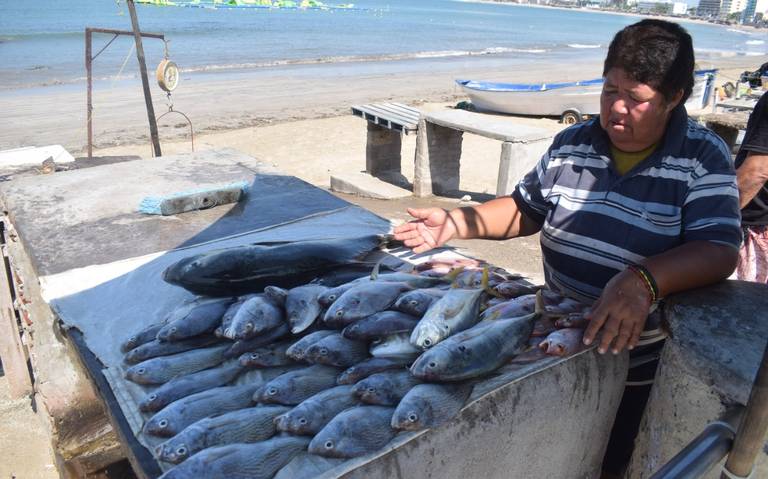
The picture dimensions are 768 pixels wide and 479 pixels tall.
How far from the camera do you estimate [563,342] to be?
2059mm

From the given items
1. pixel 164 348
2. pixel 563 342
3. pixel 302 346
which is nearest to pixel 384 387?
pixel 302 346

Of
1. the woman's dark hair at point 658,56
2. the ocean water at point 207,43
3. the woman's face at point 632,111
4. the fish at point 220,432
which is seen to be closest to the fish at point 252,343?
the fish at point 220,432

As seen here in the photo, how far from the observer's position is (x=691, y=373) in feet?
6.42

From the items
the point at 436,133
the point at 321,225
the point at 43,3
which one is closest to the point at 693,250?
the point at 321,225

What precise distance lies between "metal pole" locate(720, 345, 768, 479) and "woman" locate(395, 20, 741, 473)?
600 millimetres

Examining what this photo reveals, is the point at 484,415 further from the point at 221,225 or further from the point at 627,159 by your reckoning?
the point at 221,225

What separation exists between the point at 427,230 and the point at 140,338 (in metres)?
1.40

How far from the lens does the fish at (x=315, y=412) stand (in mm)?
1748

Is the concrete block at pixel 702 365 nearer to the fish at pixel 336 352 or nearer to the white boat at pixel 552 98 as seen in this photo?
the fish at pixel 336 352

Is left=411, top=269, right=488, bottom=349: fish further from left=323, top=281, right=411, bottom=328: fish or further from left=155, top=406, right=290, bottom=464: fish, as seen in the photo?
left=155, top=406, right=290, bottom=464: fish

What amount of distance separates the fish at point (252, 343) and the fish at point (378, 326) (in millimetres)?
278

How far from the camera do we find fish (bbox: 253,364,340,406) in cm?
189

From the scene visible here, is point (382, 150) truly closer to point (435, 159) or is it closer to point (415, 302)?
point (435, 159)

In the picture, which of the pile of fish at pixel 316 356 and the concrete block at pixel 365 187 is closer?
the pile of fish at pixel 316 356
